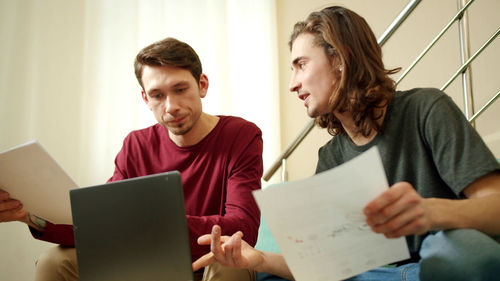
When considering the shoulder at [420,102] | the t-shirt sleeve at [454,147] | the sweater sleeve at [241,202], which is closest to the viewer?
the t-shirt sleeve at [454,147]

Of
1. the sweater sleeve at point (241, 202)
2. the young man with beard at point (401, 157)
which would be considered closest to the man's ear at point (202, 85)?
the sweater sleeve at point (241, 202)

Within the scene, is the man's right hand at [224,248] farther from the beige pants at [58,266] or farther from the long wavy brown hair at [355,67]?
the long wavy brown hair at [355,67]

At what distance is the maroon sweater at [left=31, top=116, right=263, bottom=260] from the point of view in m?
0.98

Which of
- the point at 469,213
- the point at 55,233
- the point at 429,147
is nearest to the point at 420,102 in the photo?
the point at 429,147

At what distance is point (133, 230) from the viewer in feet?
2.24

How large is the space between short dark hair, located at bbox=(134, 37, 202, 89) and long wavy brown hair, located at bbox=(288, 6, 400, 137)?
40 cm

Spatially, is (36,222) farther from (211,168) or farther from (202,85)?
(202,85)

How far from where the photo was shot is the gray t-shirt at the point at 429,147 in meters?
0.67

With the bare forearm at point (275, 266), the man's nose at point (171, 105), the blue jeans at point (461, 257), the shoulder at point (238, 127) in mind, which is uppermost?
the man's nose at point (171, 105)

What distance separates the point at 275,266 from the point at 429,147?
0.42 meters

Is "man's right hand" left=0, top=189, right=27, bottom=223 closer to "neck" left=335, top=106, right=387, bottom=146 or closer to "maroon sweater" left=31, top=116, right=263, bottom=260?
"maroon sweater" left=31, top=116, right=263, bottom=260

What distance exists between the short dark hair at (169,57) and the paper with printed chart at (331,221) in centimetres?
70

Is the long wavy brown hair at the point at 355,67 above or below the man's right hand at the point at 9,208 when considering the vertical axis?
above

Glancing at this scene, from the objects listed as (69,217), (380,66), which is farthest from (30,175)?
(380,66)
